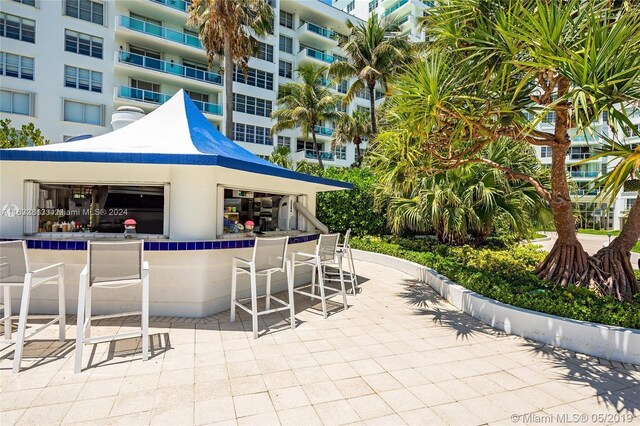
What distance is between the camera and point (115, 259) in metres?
3.96

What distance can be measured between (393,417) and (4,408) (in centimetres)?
352

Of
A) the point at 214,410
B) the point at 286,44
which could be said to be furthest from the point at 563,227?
the point at 286,44

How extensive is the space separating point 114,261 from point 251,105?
25.4 metres

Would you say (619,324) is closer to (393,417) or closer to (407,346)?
(407,346)

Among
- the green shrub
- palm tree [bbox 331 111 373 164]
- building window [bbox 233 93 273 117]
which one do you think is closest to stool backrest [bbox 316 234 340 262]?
the green shrub

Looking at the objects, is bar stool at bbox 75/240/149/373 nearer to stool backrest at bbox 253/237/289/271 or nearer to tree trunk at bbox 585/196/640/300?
stool backrest at bbox 253/237/289/271

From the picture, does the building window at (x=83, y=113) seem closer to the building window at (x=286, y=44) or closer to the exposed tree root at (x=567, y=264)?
the building window at (x=286, y=44)

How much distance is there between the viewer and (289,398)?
3248 mm

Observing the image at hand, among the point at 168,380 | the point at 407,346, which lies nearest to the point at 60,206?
the point at 168,380

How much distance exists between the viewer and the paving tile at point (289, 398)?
3.13 meters

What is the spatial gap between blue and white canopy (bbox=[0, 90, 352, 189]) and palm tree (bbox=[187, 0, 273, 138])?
22.9 ft

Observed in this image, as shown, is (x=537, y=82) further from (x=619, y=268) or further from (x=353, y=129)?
(x=353, y=129)

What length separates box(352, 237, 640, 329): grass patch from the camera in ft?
15.3

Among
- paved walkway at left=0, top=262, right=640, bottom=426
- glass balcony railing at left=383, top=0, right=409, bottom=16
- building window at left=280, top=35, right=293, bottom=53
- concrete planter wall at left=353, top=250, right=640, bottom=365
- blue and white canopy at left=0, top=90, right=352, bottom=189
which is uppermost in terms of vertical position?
glass balcony railing at left=383, top=0, right=409, bottom=16
